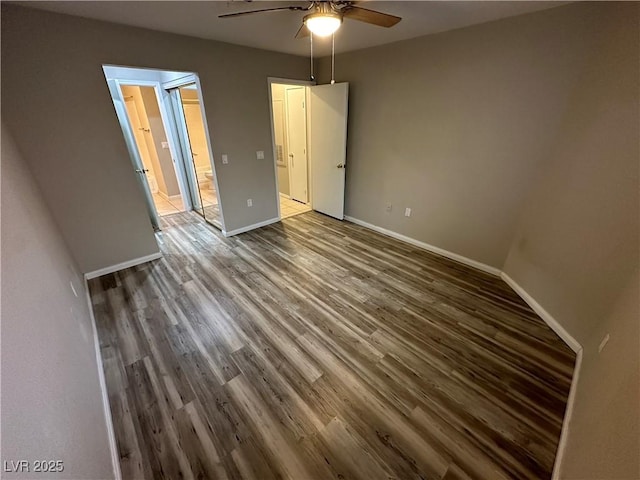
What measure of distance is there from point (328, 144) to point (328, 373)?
3370 millimetres

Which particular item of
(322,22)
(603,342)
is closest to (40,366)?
(322,22)

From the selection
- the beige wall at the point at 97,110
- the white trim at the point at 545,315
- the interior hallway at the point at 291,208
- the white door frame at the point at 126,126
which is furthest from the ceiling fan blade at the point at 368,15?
the interior hallway at the point at 291,208

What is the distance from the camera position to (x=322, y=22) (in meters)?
1.70

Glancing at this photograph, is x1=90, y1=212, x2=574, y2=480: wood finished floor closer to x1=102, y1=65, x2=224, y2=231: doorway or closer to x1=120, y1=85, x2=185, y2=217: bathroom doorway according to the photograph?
x1=102, y1=65, x2=224, y2=231: doorway

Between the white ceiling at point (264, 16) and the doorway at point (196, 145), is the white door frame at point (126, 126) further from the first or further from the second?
the white ceiling at point (264, 16)

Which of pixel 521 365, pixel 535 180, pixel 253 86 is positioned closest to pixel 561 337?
pixel 521 365

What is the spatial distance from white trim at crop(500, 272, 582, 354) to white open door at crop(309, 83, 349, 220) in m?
2.53

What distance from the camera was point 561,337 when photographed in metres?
2.04

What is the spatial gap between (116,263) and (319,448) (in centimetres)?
298

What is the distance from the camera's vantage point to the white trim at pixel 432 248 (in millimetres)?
2921

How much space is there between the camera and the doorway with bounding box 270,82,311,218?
457 centimetres

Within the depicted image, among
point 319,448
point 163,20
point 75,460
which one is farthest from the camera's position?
point 163,20

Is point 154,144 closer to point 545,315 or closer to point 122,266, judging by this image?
point 122,266

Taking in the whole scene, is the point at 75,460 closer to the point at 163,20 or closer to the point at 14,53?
the point at 14,53
